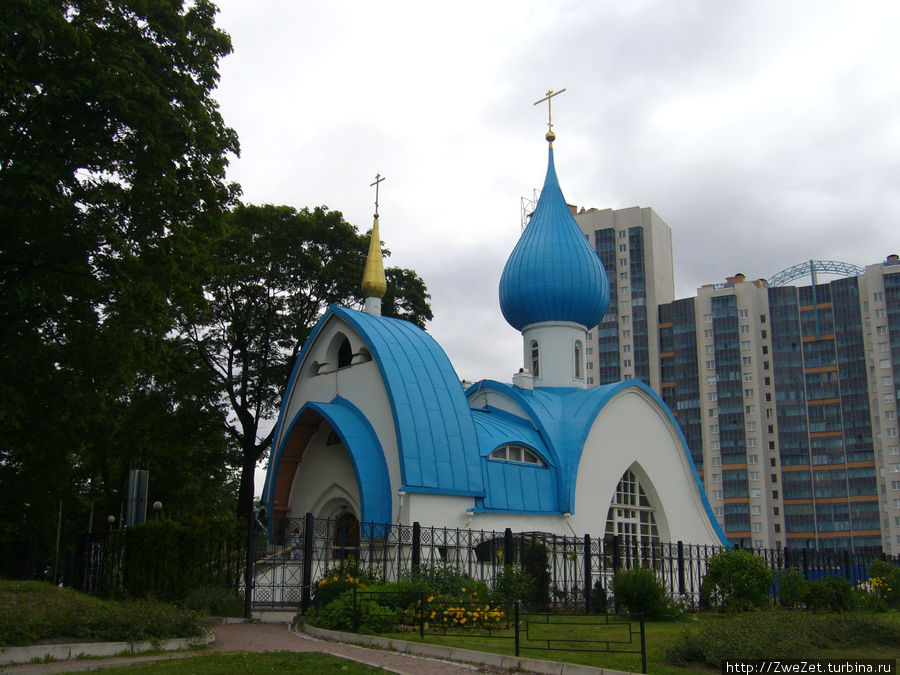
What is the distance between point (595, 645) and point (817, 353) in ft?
164

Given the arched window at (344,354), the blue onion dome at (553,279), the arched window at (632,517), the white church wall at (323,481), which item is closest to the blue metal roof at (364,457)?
the white church wall at (323,481)

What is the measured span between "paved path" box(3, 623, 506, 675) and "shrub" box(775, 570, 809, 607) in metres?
9.70

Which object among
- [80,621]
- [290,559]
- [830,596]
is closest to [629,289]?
[830,596]

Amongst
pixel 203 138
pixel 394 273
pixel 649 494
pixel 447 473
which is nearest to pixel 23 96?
pixel 203 138

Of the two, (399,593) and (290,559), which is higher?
(290,559)

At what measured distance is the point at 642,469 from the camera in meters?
23.6

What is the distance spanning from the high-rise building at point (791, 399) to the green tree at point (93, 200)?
155 feet

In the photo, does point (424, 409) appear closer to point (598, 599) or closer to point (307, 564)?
point (598, 599)

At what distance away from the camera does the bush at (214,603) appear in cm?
1412

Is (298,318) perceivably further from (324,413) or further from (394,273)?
(324,413)

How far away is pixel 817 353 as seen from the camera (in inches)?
2191

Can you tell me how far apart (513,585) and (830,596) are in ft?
20.2

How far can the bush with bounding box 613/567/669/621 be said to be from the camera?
14.8 meters

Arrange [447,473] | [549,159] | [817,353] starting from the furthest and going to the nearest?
1. [817,353]
2. [549,159]
3. [447,473]
